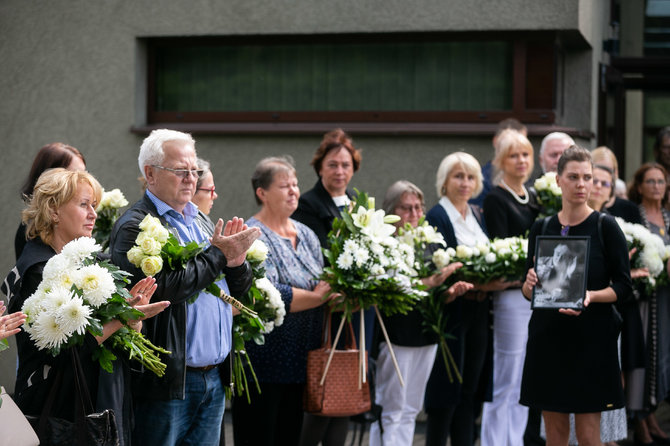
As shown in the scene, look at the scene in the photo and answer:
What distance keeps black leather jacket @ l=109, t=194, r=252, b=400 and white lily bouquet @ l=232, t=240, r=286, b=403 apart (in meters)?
0.86

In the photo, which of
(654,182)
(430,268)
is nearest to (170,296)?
(430,268)

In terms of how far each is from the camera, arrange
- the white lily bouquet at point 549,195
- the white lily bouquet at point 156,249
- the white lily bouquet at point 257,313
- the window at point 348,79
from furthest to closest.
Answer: the window at point 348,79 < the white lily bouquet at point 549,195 < the white lily bouquet at point 257,313 < the white lily bouquet at point 156,249

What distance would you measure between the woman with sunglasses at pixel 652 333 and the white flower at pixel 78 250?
5.86 meters

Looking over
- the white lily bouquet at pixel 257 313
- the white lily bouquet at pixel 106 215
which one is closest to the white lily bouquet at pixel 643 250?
the white lily bouquet at pixel 257 313

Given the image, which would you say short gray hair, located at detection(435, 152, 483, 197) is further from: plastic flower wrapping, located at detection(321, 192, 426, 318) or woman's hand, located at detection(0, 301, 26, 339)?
woman's hand, located at detection(0, 301, 26, 339)

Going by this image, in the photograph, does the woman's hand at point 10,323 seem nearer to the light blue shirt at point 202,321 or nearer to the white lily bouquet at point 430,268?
the light blue shirt at point 202,321

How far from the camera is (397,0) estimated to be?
9.62 meters

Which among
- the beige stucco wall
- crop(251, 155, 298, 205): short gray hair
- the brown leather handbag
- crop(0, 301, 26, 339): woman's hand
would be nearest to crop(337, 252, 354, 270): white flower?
the brown leather handbag

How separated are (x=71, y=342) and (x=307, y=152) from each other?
5.74 meters

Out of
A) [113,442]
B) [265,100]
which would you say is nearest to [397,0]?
[265,100]

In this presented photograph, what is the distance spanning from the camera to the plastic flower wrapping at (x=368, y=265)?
6.35m

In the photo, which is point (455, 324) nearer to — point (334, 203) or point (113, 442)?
point (334, 203)

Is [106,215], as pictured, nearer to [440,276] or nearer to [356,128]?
[440,276]

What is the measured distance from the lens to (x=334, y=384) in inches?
249
